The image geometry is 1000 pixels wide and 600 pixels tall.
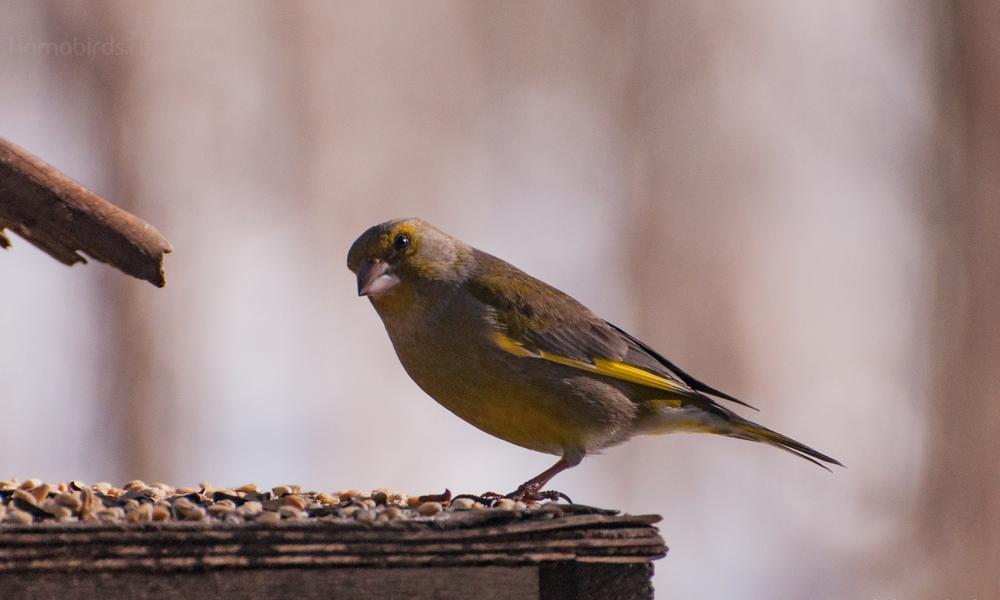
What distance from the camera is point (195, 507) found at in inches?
128

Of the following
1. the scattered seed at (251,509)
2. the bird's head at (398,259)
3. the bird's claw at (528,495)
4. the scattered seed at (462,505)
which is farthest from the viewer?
the bird's head at (398,259)

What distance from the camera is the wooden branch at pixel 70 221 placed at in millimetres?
3725

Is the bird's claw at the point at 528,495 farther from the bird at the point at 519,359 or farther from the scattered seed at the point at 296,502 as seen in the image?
the scattered seed at the point at 296,502

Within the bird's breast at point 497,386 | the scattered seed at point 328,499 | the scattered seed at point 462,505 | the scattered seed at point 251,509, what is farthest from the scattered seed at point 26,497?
the bird's breast at point 497,386

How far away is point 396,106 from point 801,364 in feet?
13.3

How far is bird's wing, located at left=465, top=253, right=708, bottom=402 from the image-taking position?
5457mm

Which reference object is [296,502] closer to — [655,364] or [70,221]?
[70,221]

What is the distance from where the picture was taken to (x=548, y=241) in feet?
36.0

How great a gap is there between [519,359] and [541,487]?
Answer: 20.4 inches

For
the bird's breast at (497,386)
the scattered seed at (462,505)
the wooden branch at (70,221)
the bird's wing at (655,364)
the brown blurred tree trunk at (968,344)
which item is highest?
the brown blurred tree trunk at (968,344)

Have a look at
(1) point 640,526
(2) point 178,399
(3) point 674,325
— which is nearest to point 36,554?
(1) point 640,526

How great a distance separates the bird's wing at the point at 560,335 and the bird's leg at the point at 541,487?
40 centimetres

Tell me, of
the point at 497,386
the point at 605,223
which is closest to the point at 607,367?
the point at 497,386

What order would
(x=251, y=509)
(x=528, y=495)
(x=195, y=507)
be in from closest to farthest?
(x=195, y=507) < (x=251, y=509) < (x=528, y=495)
